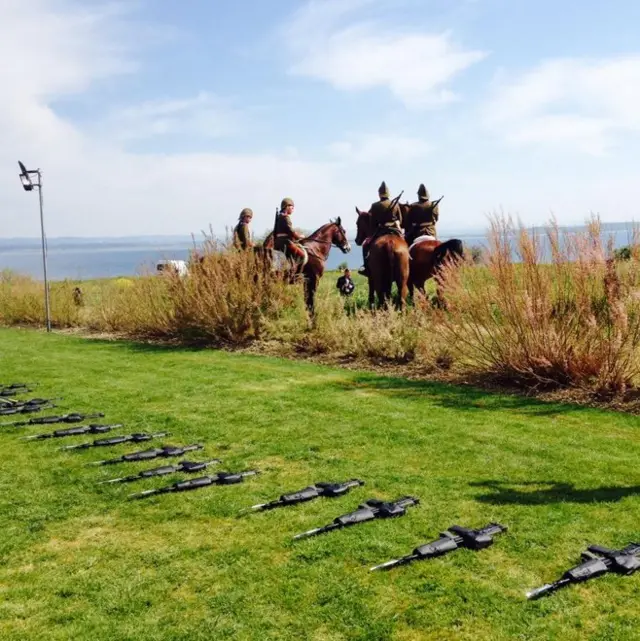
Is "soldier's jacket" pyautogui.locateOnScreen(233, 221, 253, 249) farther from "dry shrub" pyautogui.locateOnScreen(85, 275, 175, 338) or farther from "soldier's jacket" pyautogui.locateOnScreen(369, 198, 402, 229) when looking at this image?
"soldier's jacket" pyautogui.locateOnScreen(369, 198, 402, 229)

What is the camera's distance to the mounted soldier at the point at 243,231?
13.8 meters

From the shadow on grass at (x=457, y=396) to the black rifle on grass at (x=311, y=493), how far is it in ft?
9.29

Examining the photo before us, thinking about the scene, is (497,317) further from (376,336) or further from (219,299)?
(219,299)

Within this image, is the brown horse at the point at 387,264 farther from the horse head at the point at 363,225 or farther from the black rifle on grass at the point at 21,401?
the black rifle on grass at the point at 21,401

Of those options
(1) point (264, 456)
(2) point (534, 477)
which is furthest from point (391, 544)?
(1) point (264, 456)

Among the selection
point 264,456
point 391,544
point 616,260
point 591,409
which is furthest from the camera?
point 616,260

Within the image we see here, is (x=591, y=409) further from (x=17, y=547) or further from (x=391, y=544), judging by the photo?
(x=17, y=547)

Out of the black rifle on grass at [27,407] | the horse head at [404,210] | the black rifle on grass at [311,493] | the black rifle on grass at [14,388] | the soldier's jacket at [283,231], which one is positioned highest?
the horse head at [404,210]

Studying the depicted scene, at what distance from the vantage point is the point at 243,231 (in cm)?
1398

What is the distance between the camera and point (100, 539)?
4410 mm

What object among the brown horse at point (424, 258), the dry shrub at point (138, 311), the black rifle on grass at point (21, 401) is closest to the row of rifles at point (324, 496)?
A: the black rifle on grass at point (21, 401)

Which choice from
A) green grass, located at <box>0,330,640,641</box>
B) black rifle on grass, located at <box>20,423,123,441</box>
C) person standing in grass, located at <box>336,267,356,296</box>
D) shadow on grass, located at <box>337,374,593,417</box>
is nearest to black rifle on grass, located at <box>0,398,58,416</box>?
green grass, located at <box>0,330,640,641</box>

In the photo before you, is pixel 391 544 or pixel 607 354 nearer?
pixel 391 544

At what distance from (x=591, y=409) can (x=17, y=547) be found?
5.72m
